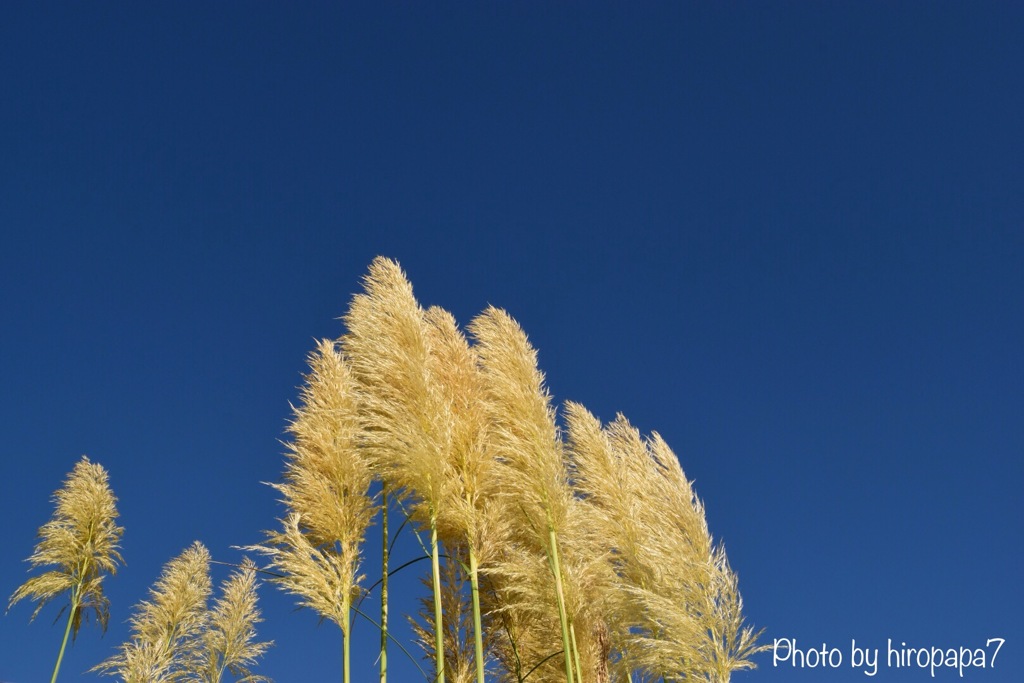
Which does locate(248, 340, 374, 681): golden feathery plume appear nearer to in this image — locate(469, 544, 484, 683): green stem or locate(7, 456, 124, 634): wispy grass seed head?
locate(469, 544, 484, 683): green stem

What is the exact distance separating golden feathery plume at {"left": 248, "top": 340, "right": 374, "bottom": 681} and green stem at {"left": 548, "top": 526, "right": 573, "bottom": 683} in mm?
1081

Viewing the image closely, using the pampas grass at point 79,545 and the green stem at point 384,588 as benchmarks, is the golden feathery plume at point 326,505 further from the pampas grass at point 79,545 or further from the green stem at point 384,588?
the pampas grass at point 79,545

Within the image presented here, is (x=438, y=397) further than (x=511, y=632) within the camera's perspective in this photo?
No

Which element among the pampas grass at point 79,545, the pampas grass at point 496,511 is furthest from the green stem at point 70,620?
the pampas grass at point 496,511

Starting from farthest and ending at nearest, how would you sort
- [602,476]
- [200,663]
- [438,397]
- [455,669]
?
[200,663] → [602,476] → [455,669] → [438,397]

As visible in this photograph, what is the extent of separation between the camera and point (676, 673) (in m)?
3.94

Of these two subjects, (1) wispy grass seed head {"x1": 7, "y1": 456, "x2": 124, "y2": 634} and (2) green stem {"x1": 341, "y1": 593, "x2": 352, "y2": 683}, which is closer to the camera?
(2) green stem {"x1": 341, "y1": 593, "x2": 352, "y2": 683}

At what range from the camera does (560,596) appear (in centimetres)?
392

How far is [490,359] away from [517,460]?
78 centimetres

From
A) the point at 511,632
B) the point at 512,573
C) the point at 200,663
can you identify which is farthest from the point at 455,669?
the point at 200,663

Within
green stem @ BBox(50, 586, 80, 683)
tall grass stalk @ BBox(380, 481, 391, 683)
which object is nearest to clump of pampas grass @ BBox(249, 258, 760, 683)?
tall grass stalk @ BBox(380, 481, 391, 683)

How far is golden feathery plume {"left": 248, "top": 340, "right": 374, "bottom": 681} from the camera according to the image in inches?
155

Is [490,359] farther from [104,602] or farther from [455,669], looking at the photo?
[104,602]

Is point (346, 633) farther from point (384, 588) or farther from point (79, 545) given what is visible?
point (79, 545)
